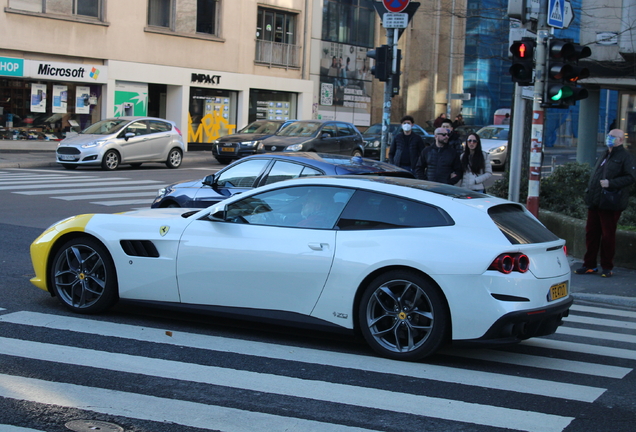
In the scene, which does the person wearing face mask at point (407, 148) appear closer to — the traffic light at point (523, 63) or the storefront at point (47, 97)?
the traffic light at point (523, 63)

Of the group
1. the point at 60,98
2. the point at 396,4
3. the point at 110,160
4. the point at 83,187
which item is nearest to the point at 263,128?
the point at 110,160

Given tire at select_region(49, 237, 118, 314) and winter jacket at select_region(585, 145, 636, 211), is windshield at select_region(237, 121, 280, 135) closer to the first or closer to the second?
winter jacket at select_region(585, 145, 636, 211)

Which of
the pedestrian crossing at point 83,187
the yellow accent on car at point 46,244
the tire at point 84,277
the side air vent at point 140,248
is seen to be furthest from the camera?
the pedestrian crossing at point 83,187

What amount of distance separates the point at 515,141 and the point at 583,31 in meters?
10.4

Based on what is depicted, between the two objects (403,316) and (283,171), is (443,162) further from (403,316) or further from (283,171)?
(403,316)

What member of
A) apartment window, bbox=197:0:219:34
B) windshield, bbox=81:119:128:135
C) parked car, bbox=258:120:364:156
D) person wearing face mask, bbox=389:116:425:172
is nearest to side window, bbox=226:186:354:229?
person wearing face mask, bbox=389:116:425:172

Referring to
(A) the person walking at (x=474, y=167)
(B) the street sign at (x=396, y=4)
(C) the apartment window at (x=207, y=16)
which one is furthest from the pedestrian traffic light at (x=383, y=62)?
(C) the apartment window at (x=207, y=16)

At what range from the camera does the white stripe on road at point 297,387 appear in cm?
485

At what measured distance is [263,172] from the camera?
11.4 m

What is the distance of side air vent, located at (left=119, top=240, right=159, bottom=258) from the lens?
6844 millimetres

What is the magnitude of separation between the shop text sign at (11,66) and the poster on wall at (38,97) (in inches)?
35.8

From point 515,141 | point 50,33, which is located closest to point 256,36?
point 50,33

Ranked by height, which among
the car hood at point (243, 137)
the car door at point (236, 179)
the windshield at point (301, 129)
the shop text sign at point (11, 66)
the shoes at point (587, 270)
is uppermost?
the shop text sign at point (11, 66)

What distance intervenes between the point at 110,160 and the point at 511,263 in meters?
19.8
